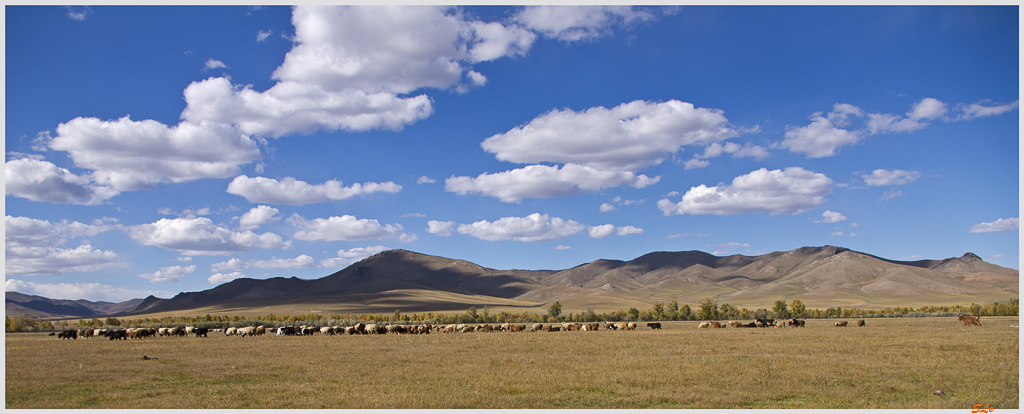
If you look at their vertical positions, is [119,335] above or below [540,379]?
below

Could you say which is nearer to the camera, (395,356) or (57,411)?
(57,411)

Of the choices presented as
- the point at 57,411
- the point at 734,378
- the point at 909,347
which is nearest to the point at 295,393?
the point at 57,411

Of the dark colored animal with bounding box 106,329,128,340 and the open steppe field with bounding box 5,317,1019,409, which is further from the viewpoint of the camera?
the dark colored animal with bounding box 106,329,128,340

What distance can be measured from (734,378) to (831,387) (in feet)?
9.77

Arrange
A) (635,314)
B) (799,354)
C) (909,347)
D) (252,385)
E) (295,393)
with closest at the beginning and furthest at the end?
(295,393) < (252,385) < (799,354) < (909,347) < (635,314)

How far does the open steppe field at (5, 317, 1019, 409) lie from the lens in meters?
16.9

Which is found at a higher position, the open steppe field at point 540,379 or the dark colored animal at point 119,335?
the open steppe field at point 540,379

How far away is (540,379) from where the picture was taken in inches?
816

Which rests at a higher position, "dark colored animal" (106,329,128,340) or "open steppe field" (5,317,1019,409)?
"open steppe field" (5,317,1019,409)

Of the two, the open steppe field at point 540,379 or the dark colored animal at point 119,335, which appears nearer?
the open steppe field at point 540,379

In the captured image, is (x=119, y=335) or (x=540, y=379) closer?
(x=540, y=379)

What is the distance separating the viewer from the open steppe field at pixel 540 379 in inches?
666

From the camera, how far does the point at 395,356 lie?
30.0m

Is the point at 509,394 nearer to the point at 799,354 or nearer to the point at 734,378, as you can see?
the point at 734,378
